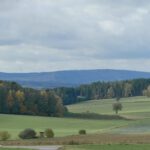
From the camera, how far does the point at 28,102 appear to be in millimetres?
132000

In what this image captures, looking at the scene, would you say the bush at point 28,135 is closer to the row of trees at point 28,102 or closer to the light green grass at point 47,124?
the light green grass at point 47,124

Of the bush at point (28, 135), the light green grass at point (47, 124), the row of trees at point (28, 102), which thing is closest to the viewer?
the bush at point (28, 135)

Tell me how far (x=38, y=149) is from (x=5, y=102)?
8370 cm

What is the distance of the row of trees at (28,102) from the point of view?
Result: 13025 centimetres

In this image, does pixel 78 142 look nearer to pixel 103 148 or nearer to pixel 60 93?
pixel 103 148

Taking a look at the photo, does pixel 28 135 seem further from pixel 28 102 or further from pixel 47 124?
pixel 28 102

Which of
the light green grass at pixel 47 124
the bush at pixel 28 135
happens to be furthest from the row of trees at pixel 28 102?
the bush at pixel 28 135

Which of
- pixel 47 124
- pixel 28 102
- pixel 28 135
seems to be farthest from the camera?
pixel 28 102

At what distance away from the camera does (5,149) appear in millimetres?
46844

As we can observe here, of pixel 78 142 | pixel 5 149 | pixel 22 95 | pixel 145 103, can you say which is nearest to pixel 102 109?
pixel 145 103

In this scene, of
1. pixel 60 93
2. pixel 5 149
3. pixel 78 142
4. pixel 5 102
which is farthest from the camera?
pixel 60 93

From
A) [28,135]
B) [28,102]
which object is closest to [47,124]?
[28,102]

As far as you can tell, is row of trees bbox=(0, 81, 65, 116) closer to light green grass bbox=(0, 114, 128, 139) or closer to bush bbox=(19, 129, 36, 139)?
light green grass bbox=(0, 114, 128, 139)

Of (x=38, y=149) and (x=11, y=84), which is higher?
(x=11, y=84)
